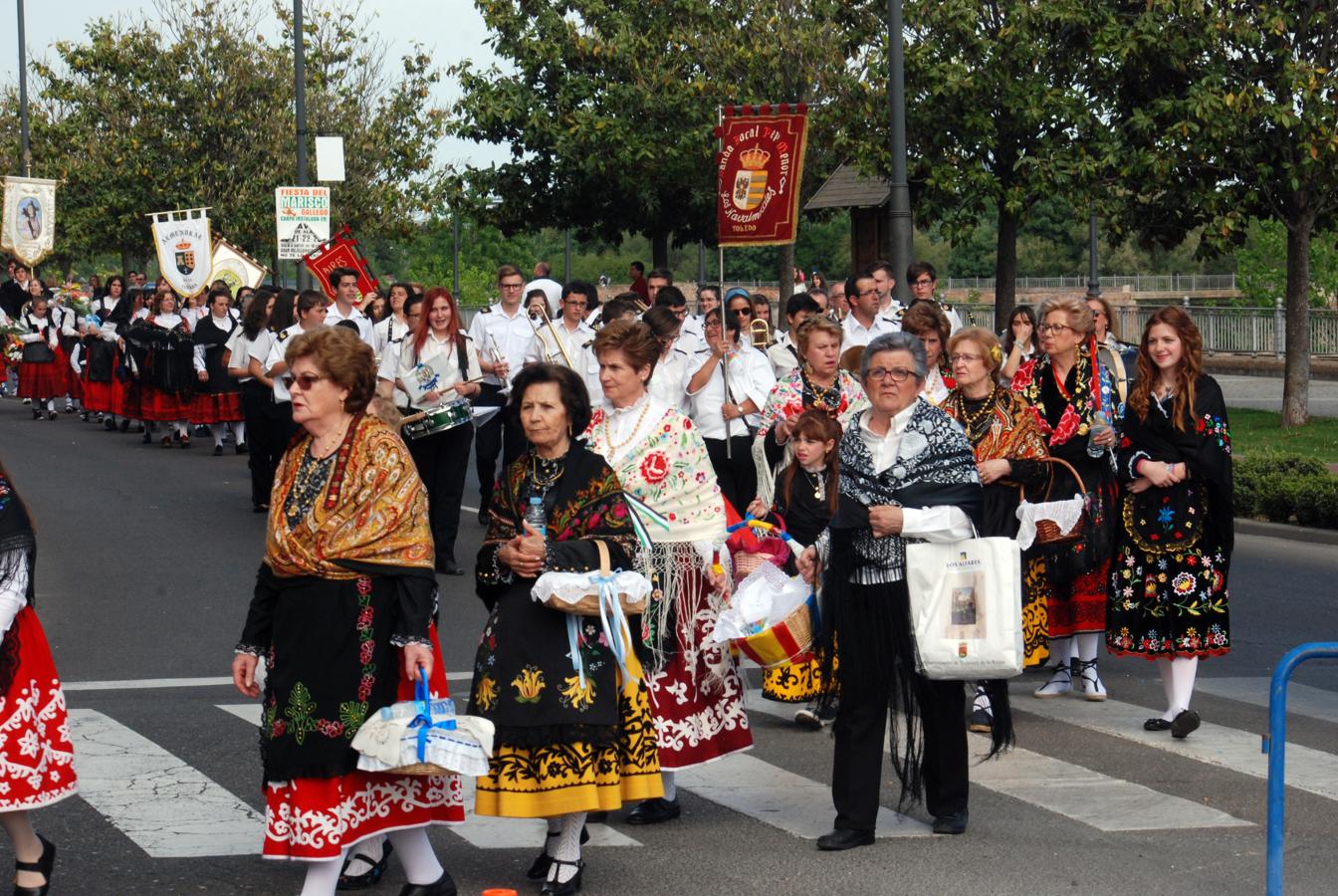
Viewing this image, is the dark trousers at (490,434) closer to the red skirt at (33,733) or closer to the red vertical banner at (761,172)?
the red vertical banner at (761,172)

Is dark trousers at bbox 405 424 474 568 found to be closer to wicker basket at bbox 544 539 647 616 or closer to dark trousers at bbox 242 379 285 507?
dark trousers at bbox 242 379 285 507

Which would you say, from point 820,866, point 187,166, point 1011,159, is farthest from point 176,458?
point 187,166

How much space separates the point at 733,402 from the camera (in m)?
12.2

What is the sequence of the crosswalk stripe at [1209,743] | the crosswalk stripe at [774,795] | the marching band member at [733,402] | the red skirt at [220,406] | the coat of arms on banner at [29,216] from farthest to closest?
the coat of arms on banner at [29,216]
the red skirt at [220,406]
the marching band member at [733,402]
the crosswalk stripe at [1209,743]
the crosswalk stripe at [774,795]

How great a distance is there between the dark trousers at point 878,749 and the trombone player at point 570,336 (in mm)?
7260

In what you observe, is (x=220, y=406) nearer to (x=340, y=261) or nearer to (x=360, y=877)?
(x=340, y=261)

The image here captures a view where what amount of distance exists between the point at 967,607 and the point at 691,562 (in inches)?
42.2

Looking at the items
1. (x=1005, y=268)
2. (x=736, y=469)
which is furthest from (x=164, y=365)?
(x=736, y=469)

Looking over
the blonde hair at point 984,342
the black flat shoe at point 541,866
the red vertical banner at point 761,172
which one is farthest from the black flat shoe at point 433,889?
the red vertical banner at point 761,172

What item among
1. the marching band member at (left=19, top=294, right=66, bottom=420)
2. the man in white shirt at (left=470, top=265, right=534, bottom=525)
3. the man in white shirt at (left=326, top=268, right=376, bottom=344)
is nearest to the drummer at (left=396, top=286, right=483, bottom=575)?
the man in white shirt at (left=470, top=265, right=534, bottom=525)

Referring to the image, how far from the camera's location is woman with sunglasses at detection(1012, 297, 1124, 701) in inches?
340

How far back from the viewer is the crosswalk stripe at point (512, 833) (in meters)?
6.59

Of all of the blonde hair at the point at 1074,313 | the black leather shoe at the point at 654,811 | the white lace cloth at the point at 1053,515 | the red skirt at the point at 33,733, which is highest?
the blonde hair at the point at 1074,313

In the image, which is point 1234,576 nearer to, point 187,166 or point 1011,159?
point 1011,159
